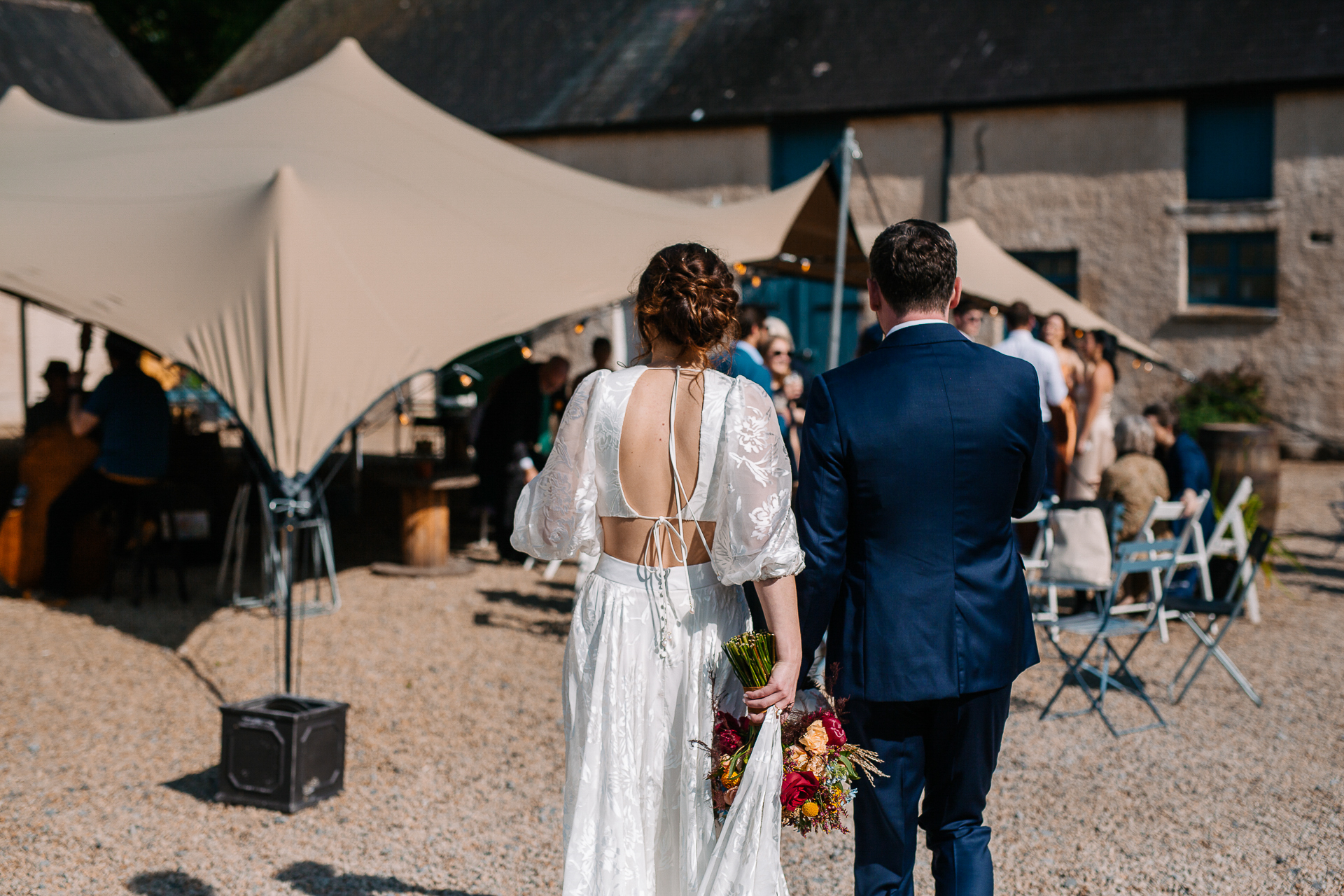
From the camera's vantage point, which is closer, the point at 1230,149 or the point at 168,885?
the point at 168,885

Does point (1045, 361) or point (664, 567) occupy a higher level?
point (1045, 361)

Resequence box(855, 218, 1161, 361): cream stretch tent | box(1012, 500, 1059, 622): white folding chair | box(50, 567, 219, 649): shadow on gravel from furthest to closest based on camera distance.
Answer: box(855, 218, 1161, 361): cream stretch tent < box(50, 567, 219, 649): shadow on gravel < box(1012, 500, 1059, 622): white folding chair

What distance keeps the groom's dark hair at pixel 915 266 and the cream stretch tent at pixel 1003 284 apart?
6.68 m

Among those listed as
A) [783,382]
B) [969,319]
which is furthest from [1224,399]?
[783,382]

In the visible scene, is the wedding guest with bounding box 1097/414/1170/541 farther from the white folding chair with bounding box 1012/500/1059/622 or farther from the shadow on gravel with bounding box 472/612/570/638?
the shadow on gravel with bounding box 472/612/570/638

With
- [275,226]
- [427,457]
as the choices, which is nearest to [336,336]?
[275,226]

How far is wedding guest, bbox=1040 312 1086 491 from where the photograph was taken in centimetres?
762

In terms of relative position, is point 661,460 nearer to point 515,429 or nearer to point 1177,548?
point 1177,548

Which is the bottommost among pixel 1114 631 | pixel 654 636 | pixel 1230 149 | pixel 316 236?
pixel 1114 631

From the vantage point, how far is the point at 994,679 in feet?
7.98

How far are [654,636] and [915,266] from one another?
893 millimetres

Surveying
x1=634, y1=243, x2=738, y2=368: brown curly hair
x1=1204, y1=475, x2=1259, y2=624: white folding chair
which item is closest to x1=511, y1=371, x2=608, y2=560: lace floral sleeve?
x1=634, y1=243, x2=738, y2=368: brown curly hair

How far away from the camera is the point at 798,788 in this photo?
2.32 meters

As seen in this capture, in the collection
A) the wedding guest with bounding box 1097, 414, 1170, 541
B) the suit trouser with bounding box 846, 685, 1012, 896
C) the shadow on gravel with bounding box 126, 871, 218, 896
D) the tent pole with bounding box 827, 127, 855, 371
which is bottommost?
the shadow on gravel with bounding box 126, 871, 218, 896
